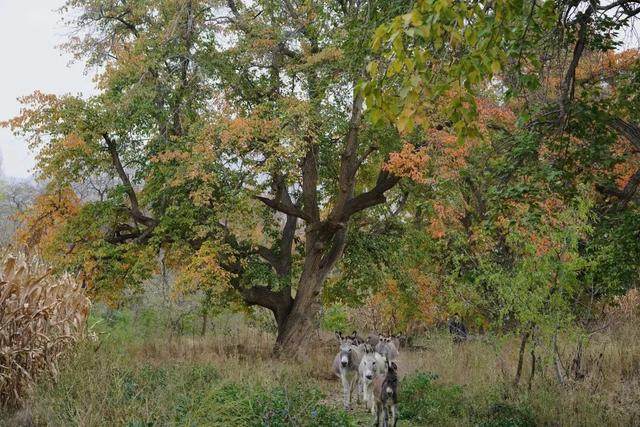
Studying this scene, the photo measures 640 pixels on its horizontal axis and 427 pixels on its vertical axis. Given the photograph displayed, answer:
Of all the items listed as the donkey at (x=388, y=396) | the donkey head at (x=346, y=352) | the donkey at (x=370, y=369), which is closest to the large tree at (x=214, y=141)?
the donkey head at (x=346, y=352)

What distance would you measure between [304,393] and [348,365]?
2474mm

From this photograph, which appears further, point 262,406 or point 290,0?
point 290,0

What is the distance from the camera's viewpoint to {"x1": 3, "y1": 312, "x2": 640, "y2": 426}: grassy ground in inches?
289

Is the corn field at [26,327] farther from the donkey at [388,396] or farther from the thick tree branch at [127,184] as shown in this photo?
the thick tree branch at [127,184]

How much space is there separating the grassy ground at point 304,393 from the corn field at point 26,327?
0.32 metres

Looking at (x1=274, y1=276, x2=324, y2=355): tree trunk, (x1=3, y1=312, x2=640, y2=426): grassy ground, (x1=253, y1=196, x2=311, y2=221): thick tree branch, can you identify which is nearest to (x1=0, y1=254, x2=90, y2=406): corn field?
(x1=3, y1=312, x2=640, y2=426): grassy ground

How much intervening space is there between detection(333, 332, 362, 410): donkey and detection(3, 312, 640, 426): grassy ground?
42 centimetres

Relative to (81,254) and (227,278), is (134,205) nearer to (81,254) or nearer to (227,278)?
(81,254)

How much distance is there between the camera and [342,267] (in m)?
18.6

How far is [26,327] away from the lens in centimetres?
836

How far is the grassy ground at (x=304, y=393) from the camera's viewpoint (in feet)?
24.1

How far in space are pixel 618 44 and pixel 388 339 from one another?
7717 mm

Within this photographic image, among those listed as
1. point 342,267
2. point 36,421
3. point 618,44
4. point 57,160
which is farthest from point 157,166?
point 618,44

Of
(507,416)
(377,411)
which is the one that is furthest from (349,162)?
(507,416)
